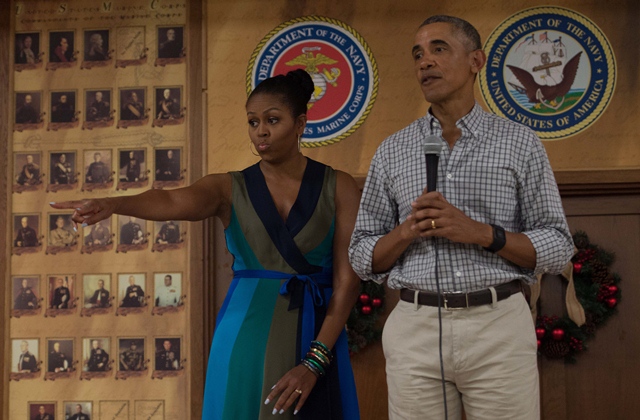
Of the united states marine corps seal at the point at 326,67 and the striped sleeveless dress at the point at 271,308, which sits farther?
the united states marine corps seal at the point at 326,67

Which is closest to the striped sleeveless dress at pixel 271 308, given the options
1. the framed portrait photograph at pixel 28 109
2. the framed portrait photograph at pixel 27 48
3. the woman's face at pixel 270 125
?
the woman's face at pixel 270 125

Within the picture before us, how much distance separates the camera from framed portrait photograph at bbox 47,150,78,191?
4.59m

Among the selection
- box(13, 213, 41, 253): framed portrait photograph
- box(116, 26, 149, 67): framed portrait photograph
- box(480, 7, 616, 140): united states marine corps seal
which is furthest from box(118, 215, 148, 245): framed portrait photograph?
box(480, 7, 616, 140): united states marine corps seal

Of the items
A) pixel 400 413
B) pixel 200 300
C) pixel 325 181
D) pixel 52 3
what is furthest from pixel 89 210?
pixel 52 3

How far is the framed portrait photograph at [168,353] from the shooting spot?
443 cm

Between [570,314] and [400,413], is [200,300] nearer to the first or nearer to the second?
[570,314]

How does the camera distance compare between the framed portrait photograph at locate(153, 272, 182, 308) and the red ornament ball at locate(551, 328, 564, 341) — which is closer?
the red ornament ball at locate(551, 328, 564, 341)

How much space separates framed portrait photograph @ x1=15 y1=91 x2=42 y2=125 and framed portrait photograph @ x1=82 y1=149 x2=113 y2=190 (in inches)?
14.2

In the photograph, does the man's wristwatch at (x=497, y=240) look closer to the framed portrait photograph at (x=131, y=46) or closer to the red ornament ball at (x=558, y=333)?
the red ornament ball at (x=558, y=333)

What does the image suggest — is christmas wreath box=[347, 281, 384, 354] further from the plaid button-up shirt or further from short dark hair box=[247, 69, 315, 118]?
the plaid button-up shirt

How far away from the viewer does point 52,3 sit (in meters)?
4.70

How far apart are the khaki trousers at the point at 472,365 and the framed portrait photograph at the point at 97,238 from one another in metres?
2.95

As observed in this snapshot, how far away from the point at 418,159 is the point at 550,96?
2583 mm

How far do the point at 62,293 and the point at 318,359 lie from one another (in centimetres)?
268
